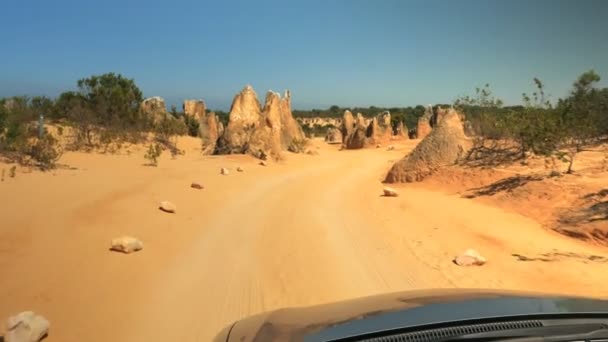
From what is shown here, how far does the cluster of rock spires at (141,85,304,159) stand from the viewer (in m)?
20.1

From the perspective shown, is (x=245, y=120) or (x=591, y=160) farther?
(x=245, y=120)

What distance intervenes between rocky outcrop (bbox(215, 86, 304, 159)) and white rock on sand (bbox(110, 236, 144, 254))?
12.8m

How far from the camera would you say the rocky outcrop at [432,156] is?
48.5ft

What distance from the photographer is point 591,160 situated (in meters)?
14.2

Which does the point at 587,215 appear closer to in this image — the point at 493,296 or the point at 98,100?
the point at 493,296

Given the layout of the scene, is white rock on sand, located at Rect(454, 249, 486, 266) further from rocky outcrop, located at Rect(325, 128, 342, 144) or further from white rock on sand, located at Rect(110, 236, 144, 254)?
rocky outcrop, located at Rect(325, 128, 342, 144)

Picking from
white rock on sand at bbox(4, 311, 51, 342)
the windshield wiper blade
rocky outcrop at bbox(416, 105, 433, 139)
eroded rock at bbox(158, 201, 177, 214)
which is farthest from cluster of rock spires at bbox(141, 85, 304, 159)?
the windshield wiper blade

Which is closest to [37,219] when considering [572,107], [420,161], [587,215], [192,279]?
[192,279]

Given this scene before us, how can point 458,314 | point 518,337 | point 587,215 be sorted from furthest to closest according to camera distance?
1. point 587,215
2. point 458,314
3. point 518,337

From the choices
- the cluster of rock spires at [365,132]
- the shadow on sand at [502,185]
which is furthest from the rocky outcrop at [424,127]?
the shadow on sand at [502,185]

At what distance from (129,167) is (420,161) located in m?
8.52

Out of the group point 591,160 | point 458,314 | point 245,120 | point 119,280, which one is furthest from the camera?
point 245,120

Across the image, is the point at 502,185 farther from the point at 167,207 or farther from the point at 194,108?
the point at 194,108

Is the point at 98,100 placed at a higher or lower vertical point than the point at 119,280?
higher
